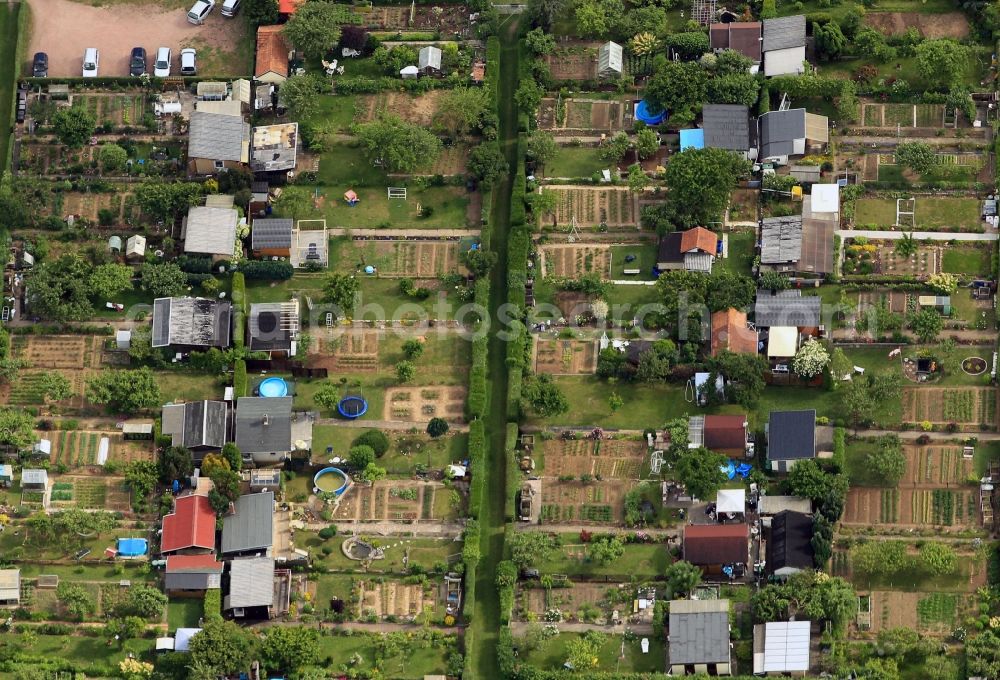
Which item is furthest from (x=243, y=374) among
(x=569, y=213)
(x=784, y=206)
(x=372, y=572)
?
(x=784, y=206)

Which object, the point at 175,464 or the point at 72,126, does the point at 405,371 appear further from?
the point at 72,126

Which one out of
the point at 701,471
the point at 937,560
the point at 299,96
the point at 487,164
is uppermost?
the point at 299,96

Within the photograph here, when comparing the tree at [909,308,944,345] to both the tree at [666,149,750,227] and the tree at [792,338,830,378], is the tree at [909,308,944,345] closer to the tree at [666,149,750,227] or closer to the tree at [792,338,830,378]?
the tree at [792,338,830,378]

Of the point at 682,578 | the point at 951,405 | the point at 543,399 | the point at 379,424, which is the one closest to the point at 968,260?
the point at 951,405

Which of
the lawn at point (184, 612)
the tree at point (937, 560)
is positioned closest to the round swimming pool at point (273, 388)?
the lawn at point (184, 612)

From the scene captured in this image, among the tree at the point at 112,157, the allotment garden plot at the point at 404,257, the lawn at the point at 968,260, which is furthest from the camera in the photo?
the tree at the point at 112,157

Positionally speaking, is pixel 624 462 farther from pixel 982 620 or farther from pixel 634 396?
pixel 982 620

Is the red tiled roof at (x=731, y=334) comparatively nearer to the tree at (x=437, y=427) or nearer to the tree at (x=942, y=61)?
the tree at (x=437, y=427)
